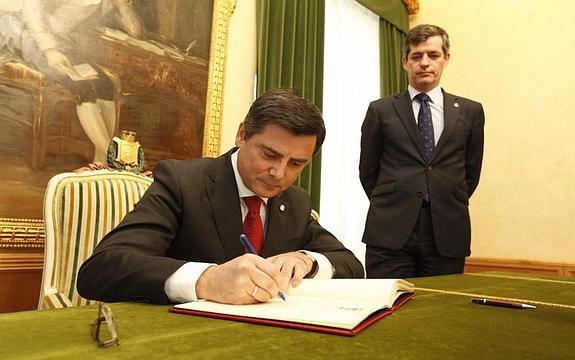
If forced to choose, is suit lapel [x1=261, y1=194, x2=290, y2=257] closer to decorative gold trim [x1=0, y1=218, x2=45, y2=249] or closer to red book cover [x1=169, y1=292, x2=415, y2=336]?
red book cover [x1=169, y1=292, x2=415, y2=336]

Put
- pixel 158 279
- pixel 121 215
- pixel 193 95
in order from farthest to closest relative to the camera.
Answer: pixel 193 95 → pixel 121 215 → pixel 158 279

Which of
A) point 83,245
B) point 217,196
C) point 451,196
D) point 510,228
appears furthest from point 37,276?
point 510,228

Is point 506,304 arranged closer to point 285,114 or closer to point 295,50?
point 285,114

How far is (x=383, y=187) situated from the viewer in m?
3.16

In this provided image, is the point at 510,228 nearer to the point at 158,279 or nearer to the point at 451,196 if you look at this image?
the point at 451,196

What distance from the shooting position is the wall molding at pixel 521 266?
5.09 meters

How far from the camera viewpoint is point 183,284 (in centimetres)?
132

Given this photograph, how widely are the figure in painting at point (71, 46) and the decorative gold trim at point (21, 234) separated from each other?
1.76ft

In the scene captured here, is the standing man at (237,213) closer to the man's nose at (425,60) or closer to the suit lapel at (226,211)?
the suit lapel at (226,211)

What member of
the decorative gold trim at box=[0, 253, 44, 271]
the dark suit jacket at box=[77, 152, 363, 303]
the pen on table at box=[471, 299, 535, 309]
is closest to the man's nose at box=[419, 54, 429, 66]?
the dark suit jacket at box=[77, 152, 363, 303]

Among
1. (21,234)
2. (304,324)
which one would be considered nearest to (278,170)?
(304,324)

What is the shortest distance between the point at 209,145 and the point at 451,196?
176 cm

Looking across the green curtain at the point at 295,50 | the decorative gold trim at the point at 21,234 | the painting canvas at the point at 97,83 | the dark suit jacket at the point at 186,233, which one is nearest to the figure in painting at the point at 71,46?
the painting canvas at the point at 97,83

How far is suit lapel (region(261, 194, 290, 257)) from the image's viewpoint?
6.60 feet
